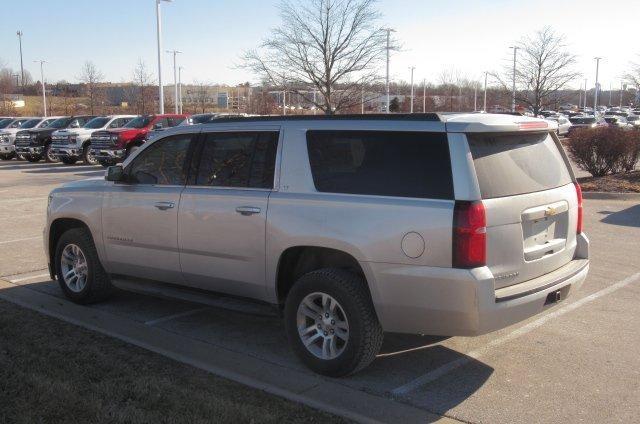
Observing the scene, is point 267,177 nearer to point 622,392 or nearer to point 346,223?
point 346,223

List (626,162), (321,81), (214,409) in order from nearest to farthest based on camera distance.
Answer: (214,409) → (626,162) → (321,81)

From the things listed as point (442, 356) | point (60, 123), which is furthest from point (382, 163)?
point (60, 123)

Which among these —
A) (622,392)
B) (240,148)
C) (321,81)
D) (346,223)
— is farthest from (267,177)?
(321,81)

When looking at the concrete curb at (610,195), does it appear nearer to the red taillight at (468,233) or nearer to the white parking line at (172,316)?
the white parking line at (172,316)

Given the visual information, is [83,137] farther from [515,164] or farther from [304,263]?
[515,164]

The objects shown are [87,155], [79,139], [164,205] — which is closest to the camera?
[164,205]

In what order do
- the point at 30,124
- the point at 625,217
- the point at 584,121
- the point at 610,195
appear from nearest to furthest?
the point at 625,217 < the point at 610,195 < the point at 30,124 < the point at 584,121

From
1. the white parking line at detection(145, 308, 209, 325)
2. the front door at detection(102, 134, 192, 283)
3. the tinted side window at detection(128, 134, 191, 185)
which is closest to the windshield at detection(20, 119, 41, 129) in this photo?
the front door at detection(102, 134, 192, 283)

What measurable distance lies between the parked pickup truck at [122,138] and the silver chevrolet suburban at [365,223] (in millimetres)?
18014

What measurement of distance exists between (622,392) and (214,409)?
271 centimetres

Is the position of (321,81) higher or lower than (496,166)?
higher

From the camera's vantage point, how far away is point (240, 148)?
17.6ft

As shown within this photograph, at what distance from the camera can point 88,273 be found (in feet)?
21.0

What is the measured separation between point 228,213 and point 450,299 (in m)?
1.95
